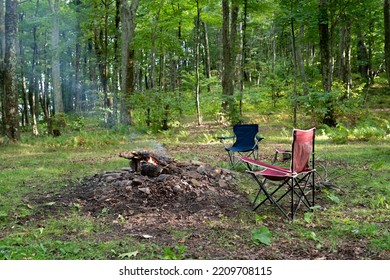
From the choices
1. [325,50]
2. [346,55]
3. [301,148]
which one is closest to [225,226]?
[301,148]

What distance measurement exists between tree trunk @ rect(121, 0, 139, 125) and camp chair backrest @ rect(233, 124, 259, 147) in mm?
6018

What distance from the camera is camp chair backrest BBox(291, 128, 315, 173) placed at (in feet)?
12.6

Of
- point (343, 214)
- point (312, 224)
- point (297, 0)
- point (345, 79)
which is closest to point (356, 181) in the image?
point (343, 214)

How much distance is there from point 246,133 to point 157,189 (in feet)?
9.20

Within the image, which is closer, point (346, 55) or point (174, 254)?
point (174, 254)

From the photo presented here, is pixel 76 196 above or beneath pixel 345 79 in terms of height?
beneath

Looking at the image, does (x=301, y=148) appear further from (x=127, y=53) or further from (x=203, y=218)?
(x=127, y=53)

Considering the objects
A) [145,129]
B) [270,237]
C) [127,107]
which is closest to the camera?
[270,237]

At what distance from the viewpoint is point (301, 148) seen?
4023mm

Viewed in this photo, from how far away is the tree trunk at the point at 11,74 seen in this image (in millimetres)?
9867

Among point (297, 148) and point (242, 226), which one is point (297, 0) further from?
point (242, 226)

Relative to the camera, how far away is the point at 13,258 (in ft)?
9.50

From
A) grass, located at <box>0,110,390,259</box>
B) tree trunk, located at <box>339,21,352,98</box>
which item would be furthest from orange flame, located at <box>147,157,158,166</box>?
tree trunk, located at <box>339,21,352,98</box>

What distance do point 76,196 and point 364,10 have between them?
11418 millimetres
